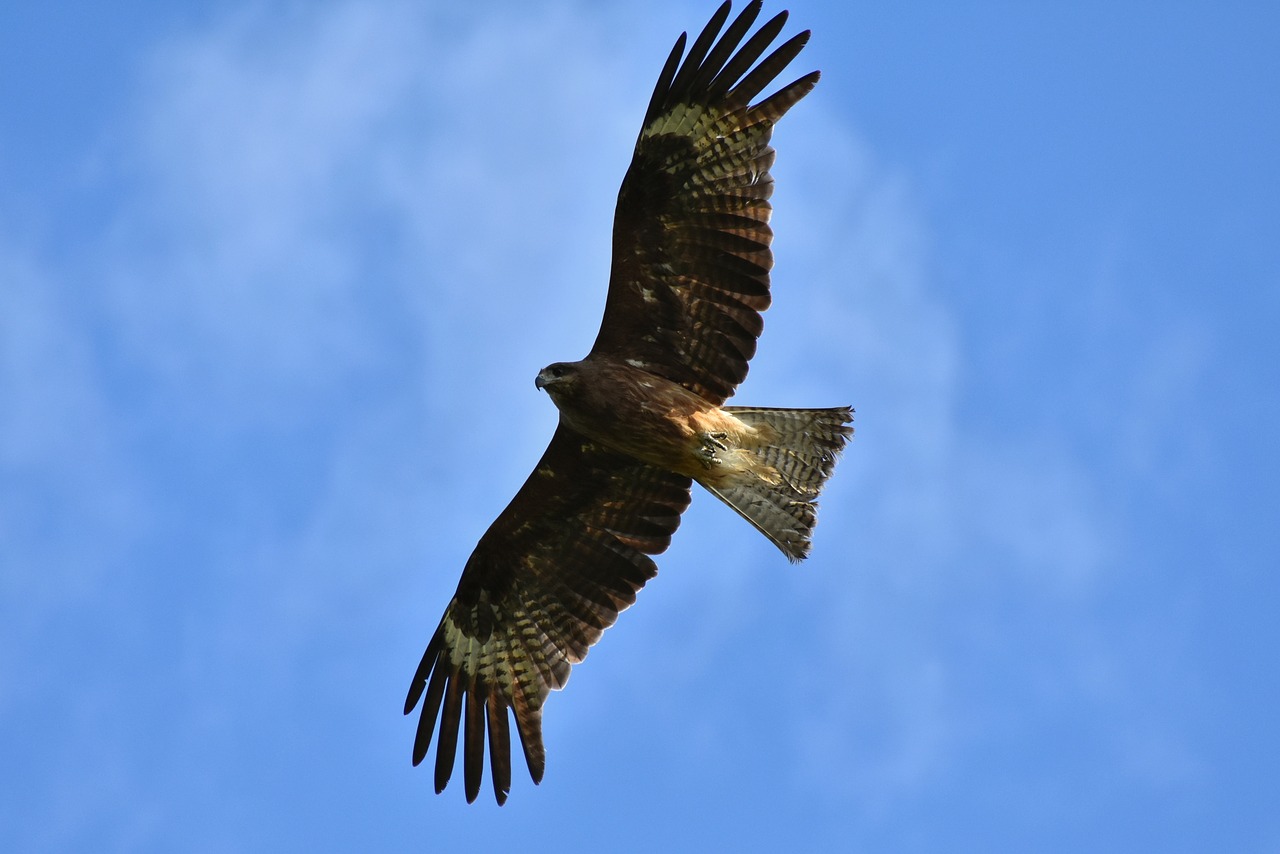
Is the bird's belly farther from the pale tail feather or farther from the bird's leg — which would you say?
the pale tail feather

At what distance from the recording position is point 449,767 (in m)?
11.9

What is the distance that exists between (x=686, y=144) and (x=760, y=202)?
607 mm

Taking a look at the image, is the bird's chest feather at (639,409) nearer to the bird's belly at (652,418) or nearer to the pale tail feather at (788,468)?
the bird's belly at (652,418)

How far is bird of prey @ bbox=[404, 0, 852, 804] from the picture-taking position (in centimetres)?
1073

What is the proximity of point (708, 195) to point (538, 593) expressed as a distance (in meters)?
3.31

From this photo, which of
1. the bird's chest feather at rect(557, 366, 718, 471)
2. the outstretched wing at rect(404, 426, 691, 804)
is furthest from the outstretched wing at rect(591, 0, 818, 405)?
the outstretched wing at rect(404, 426, 691, 804)

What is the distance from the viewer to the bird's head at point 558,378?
1104 centimetres

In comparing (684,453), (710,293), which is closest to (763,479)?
(684,453)

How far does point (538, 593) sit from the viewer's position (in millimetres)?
12250

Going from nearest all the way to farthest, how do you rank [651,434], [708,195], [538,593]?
[708,195] < [651,434] < [538,593]

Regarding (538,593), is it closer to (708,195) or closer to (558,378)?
(558,378)

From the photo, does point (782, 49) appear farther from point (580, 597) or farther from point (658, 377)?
point (580, 597)

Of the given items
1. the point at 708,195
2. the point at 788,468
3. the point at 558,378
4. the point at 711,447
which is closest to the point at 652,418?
the point at 711,447

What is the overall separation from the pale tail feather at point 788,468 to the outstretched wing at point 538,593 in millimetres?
647
